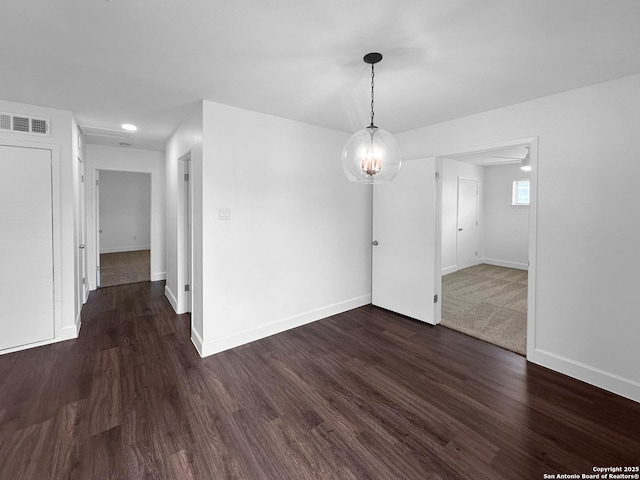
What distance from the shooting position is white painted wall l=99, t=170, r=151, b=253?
28.8 ft

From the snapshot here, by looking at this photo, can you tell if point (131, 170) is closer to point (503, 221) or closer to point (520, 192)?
point (503, 221)

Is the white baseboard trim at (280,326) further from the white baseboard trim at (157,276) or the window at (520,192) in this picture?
the window at (520,192)

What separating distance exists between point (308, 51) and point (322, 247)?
2.35 metres

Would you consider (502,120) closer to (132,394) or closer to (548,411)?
(548,411)

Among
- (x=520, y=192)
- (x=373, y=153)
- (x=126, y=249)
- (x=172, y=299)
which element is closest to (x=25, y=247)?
(x=172, y=299)

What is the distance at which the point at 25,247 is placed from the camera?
2.98m

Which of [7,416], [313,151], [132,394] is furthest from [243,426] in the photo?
[313,151]

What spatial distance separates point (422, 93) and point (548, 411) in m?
2.74

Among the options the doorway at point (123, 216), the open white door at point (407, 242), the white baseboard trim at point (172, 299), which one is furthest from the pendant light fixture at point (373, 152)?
the doorway at point (123, 216)

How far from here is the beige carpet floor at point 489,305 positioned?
11.1 feet

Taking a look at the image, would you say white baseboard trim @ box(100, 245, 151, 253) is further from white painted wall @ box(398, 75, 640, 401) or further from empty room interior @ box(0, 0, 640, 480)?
white painted wall @ box(398, 75, 640, 401)

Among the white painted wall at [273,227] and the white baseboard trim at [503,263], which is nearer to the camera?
the white painted wall at [273,227]

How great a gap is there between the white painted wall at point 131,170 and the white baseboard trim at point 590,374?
605 cm

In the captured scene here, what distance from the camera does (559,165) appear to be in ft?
8.64
